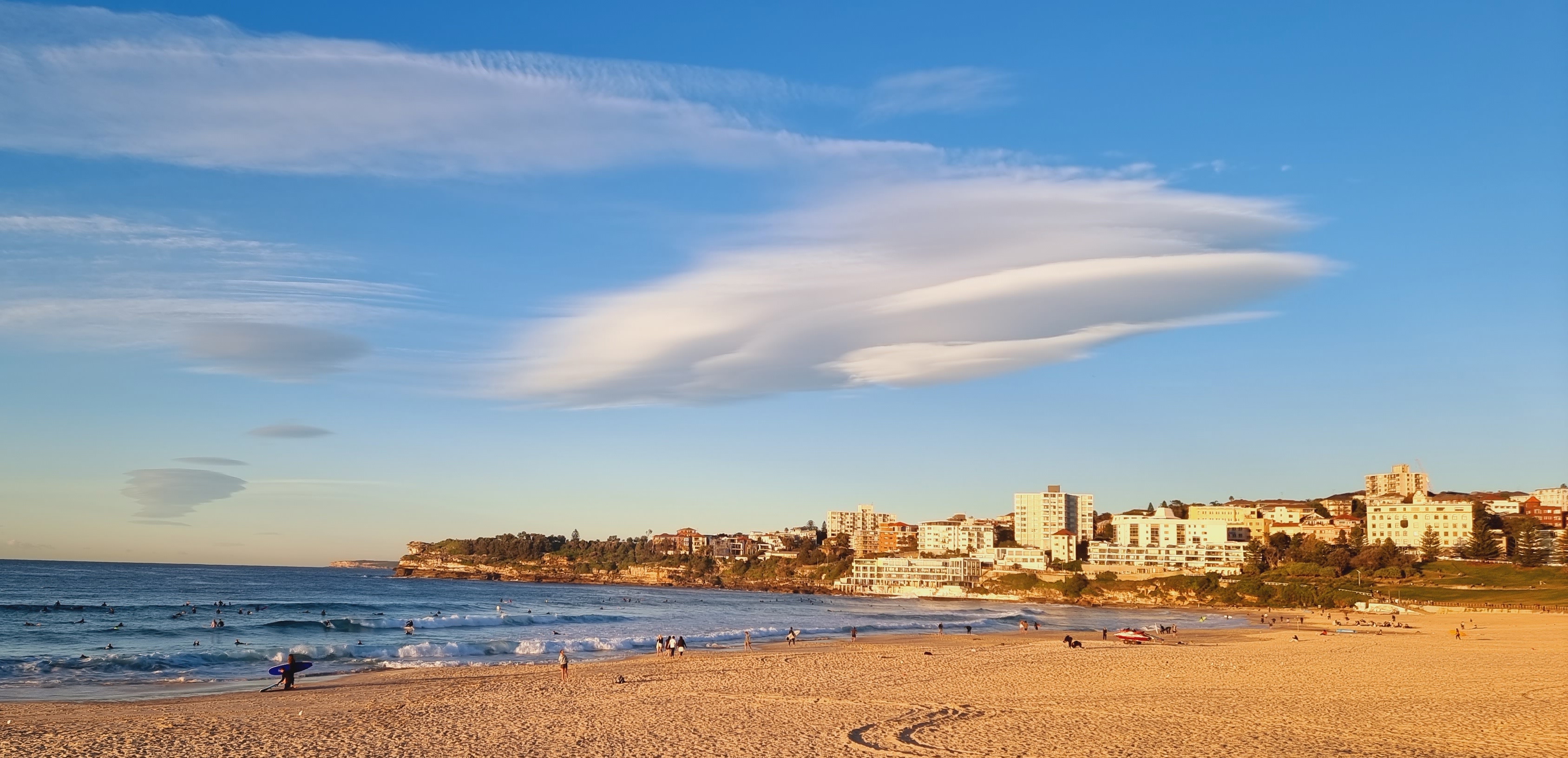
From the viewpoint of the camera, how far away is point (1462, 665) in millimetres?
35062

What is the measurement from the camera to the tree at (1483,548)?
13125 cm

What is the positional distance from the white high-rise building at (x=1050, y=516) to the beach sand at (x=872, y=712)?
154 metres

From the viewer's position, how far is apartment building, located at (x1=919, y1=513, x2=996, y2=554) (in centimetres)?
18862

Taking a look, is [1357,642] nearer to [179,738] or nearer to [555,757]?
[555,757]

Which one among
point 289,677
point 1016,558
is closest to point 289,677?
point 289,677

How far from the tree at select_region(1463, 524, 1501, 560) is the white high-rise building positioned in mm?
63814

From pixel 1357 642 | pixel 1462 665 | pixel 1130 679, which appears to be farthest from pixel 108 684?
pixel 1357 642

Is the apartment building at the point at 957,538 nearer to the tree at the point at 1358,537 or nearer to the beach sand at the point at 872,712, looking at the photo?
the tree at the point at 1358,537

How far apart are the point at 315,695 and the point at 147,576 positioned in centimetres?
17732

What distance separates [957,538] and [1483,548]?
8261cm

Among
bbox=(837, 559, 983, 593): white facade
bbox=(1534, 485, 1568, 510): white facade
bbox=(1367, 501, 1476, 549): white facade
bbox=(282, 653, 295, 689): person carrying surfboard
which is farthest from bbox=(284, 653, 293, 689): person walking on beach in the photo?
bbox=(1534, 485, 1568, 510): white facade

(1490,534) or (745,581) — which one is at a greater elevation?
(1490,534)

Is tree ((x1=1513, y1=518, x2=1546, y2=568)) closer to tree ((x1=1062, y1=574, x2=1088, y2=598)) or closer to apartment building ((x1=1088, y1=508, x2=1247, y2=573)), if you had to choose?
apartment building ((x1=1088, y1=508, x2=1247, y2=573))

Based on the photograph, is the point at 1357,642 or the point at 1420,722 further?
the point at 1357,642
